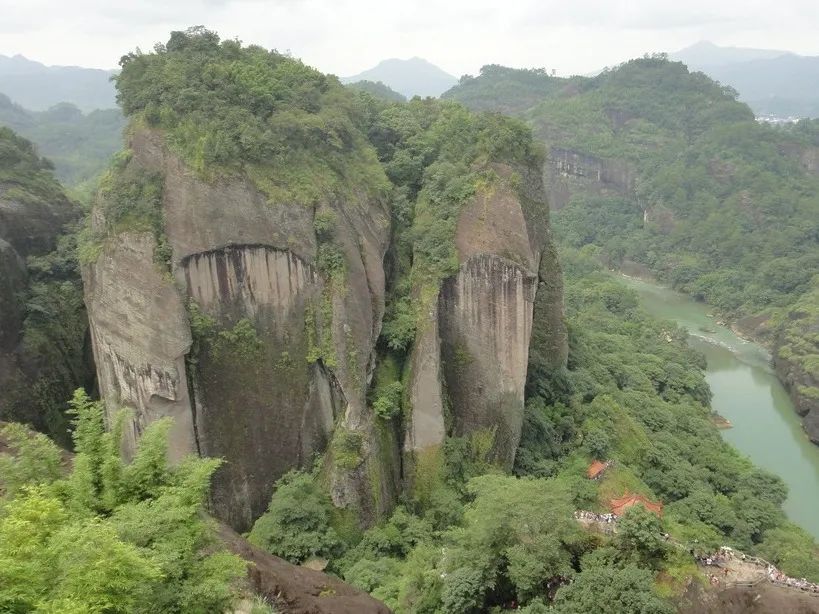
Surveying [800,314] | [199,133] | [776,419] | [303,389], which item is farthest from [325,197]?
[800,314]

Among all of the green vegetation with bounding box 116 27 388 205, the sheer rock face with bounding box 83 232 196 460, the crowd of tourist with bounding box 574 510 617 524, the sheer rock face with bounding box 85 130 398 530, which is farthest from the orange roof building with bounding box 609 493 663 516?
the sheer rock face with bounding box 83 232 196 460

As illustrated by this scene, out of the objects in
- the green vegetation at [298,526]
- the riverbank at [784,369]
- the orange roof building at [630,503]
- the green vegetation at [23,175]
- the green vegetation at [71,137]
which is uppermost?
→ the green vegetation at [71,137]

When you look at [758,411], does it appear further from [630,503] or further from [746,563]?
[746,563]

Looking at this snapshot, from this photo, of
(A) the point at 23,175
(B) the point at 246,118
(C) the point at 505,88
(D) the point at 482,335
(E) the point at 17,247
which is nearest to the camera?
(B) the point at 246,118

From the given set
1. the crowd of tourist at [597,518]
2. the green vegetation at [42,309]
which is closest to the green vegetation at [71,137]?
the green vegetation at [42,309]

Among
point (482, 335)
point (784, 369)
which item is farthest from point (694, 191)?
point (482, 335)

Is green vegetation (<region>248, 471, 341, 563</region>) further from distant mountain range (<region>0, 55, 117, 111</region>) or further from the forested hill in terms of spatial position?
distant mountain range (<region>0, 55, 117, 111</region>)

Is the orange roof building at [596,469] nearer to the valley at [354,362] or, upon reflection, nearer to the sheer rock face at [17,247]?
the valley at [354,362]
